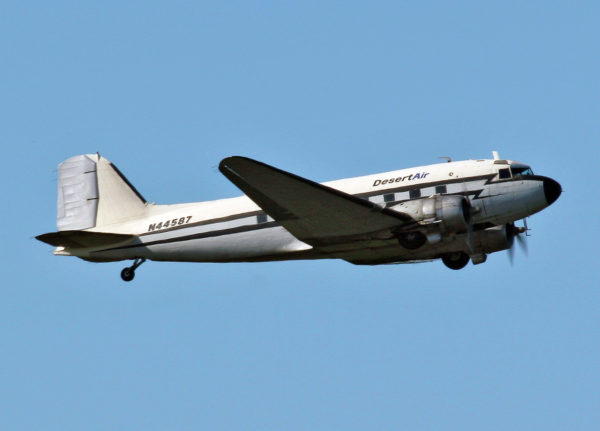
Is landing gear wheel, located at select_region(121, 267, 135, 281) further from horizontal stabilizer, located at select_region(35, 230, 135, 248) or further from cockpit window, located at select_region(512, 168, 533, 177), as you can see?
cockpit window, located at select_region(512, 168, 533, 177)

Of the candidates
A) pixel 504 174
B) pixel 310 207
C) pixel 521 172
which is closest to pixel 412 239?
pixel 310 207

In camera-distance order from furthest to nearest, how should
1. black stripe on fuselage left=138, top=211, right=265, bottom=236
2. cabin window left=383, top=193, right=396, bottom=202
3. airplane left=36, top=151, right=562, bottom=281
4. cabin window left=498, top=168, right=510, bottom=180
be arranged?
black stripe on fuselage left=138, top=211, right=265, bottom=236 → cabin window left=383, top=193, right=396, bottom=202 → cabin window left=498, top=168, right=510, bottom=180 → airplane left=36, top=151, right=562, bottom=281

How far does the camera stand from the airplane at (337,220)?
65.0ft

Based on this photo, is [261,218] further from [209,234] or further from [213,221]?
[209,234]

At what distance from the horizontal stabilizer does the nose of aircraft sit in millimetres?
9121

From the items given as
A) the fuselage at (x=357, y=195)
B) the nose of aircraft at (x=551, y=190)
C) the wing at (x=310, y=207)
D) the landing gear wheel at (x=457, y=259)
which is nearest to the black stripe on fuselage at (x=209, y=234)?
the fuselage at (x=357, y=195)

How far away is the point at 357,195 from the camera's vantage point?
21.0 meters

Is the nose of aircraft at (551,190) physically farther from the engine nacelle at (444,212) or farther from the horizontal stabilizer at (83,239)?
the horizontal stabilizer at (83,239)

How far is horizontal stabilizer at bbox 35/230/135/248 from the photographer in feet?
72.1

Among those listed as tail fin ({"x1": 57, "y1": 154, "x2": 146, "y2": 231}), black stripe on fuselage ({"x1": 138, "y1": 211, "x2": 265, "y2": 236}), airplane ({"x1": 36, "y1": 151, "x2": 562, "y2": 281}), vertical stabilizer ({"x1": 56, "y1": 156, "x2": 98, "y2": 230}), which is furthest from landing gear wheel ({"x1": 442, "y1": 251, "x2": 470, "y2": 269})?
vertical stabilizer ({"x1": 56, "y1": 156, "x2": 98, "y2": 230})

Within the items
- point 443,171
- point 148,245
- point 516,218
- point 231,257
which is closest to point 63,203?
point 148,245

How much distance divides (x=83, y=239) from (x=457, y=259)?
8.35 metres

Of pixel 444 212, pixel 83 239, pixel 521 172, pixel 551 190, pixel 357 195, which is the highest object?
pixel 521 172

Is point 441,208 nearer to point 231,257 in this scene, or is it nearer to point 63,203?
point 231,257
